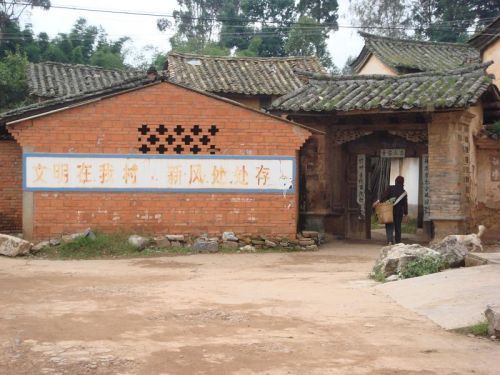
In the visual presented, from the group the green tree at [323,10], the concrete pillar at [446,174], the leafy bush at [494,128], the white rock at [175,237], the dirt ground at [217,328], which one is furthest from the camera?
the green tree at [323,10]

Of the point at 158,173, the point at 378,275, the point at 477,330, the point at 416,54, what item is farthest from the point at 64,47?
the point at 477,330

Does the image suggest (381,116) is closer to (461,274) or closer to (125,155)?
(125,155)

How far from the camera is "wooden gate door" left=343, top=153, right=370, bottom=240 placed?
635 inches

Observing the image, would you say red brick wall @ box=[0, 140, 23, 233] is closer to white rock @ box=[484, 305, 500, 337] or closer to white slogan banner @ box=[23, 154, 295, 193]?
white slogan banner @ box=[23, 154, 295, 193]

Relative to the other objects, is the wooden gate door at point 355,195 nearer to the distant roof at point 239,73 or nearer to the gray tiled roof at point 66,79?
the distant roof at point 239,73

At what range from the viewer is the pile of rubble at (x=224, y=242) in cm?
1317

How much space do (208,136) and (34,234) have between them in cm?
403

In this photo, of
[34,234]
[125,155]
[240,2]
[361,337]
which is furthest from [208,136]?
[240,2]

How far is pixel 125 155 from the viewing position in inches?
527

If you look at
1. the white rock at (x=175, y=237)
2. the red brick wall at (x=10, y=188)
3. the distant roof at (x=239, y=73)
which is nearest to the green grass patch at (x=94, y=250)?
the white rock at (x=175, y=237)

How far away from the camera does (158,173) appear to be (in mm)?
13469

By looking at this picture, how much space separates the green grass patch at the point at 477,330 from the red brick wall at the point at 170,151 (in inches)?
309

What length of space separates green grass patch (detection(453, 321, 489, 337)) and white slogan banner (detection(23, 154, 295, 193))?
7932 millimetres

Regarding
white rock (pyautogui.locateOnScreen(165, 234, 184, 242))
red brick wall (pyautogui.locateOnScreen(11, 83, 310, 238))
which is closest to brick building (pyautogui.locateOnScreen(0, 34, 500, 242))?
red brick wall (pyautogui.locateOnScreen(11, 83, 310, 238))
